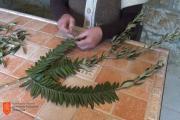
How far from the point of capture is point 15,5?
1.73 metres

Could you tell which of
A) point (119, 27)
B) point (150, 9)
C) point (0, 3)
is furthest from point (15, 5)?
point (119, 27)

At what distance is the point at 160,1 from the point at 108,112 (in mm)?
1132

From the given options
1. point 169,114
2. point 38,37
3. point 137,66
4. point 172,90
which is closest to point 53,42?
point 38,37

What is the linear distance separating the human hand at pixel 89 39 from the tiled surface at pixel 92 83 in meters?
0.02

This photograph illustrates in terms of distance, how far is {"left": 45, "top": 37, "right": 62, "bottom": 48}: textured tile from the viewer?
2.51ft

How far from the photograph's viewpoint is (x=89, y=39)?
29.5 inches

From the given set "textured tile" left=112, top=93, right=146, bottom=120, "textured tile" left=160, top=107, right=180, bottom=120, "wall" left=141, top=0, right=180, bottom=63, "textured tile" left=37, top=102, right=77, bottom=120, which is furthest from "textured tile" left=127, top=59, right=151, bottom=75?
"wall" left=141, top=0, right=180, bottom=63

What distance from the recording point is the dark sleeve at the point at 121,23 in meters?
0.84

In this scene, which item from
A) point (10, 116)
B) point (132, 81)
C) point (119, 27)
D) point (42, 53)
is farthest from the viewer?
point (119, 27)

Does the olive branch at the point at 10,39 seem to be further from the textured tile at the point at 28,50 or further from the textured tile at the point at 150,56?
the textured tile at the point at 150,56

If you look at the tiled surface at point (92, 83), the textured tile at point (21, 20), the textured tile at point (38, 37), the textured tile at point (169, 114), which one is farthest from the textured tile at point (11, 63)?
the textured tile at point (169, 114)

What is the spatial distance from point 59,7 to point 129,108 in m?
0.58

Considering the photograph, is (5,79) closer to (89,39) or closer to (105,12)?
(89,39)

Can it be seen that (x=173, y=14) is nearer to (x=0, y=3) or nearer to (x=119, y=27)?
(x=119, y=27)
